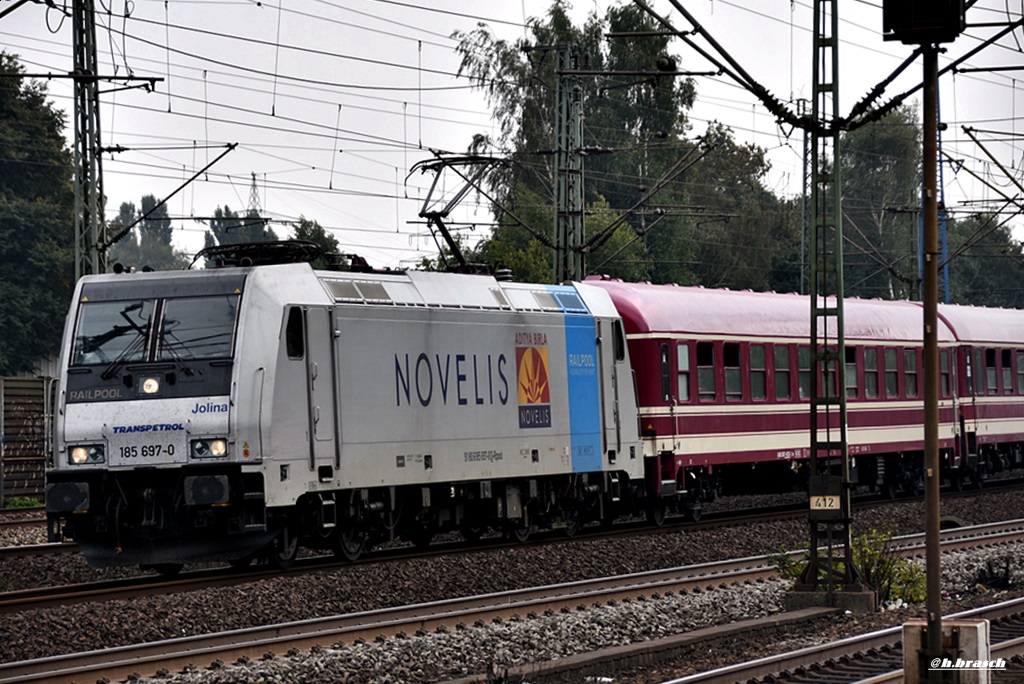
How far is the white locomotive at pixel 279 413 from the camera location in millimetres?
17812

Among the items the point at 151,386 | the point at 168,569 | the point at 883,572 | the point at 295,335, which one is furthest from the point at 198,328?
the point at 883,572

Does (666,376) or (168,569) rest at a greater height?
(666,376)

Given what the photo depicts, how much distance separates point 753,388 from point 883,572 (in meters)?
11.6

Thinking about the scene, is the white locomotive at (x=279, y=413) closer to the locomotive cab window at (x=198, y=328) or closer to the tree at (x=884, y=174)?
the locomotive cab window at (x=198, y=328)

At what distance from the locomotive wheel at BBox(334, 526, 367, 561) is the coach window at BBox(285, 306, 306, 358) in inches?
98.6

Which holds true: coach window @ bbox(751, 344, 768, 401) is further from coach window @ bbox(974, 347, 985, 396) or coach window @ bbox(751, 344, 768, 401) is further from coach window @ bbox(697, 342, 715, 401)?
coach window @ bbox(974, 347, 985, 396)

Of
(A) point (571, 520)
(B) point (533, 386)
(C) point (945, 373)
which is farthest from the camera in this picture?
(C) point (945, 373)

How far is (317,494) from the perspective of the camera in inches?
744

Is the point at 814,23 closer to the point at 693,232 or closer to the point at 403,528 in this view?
the point at 403,528

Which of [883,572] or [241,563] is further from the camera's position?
[241,563]

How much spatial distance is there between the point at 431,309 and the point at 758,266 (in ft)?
207

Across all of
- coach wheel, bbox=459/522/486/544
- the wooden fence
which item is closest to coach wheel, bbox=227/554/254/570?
coach wheel, bbox=459/522/486/544

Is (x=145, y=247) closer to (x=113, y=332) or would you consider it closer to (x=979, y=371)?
(x=979, y=371)

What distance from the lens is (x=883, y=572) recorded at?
55.8 feet
